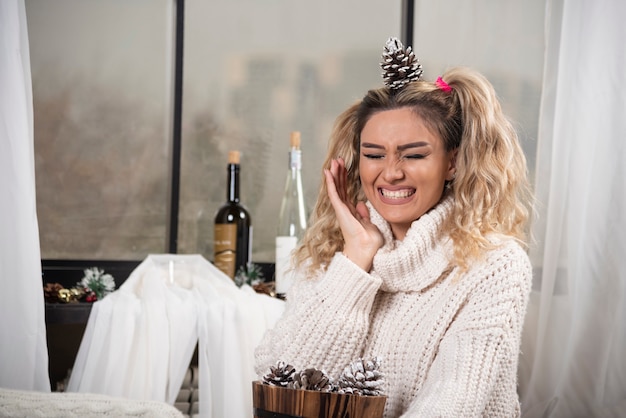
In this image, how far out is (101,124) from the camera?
2.29m

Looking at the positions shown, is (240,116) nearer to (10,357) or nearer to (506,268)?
(10,357)

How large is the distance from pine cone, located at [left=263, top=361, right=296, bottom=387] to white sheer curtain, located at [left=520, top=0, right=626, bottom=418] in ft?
2.65

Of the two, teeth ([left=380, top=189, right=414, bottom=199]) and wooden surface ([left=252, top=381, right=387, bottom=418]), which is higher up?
teeth ([left=380, top=189, right=414, bottom=199])

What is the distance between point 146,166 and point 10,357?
99 centimetres

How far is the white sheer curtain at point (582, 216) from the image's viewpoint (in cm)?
153

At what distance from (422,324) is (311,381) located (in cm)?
41

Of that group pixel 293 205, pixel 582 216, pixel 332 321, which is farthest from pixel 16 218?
pixel 582 216

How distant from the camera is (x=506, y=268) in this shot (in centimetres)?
→ 125

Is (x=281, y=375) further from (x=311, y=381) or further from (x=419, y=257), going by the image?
(x=419, y=257)

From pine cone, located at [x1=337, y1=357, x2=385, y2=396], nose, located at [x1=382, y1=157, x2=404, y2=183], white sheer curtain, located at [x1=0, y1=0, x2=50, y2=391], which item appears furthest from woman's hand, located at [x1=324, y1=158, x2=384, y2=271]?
white sheer curtain, located at [x1=0, y1=0, x2=50, y2=391]

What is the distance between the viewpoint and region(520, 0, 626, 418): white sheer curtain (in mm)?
1527

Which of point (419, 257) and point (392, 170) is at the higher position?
point (392, 170)

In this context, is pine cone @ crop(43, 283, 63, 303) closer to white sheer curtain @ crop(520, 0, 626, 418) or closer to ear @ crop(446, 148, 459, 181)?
ear @ crop(446, 148, 459, 181)

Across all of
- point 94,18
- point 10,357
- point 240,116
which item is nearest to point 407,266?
point 10,357
